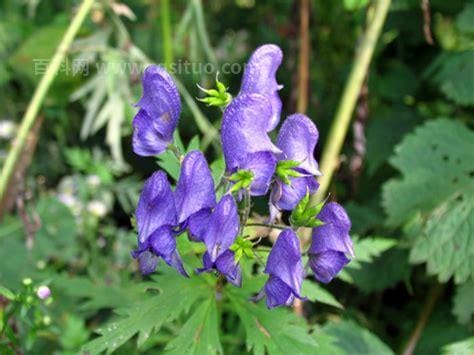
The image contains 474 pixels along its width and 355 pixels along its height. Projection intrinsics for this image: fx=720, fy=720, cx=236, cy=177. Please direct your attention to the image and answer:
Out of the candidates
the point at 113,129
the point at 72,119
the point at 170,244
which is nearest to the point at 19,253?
the point at 113,129

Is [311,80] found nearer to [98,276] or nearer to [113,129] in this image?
[113,129]

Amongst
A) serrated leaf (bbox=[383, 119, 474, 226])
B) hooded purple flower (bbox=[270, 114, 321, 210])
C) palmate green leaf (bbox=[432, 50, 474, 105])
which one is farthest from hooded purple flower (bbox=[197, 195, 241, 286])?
palmate green leaf (bbox=[432, 50, 474, 105])

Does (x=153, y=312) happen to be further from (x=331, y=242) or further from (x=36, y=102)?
(x=36, y=102)

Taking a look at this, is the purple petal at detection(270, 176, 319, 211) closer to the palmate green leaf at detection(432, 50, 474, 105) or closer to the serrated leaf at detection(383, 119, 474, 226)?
the serrated leaf at detection(383, 119, 474, 226)

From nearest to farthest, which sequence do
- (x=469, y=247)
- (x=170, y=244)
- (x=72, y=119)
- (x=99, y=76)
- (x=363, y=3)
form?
(x=170, y=244) → (x=469, y=247) → (x=363, y=3) → (x=99, y=76) → (x=72, y=119)

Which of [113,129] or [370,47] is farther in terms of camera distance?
[113,129]

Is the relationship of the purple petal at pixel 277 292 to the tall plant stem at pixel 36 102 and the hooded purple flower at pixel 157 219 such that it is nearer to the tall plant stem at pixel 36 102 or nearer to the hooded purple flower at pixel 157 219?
the hooded purple flower at pixel 157 219

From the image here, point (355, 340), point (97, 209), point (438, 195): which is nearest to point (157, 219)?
point (355, 340)

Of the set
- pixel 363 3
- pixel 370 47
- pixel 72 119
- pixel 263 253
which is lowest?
pixel 72 119
